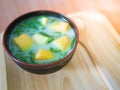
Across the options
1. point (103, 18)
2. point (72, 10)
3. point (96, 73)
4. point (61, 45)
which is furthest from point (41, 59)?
point (72, 10)

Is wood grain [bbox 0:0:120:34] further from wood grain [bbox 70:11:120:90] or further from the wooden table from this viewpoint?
the wooden table

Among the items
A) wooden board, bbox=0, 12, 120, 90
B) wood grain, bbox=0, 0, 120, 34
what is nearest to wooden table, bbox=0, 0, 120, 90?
wooden board, bbox=0, 12, 120, 90

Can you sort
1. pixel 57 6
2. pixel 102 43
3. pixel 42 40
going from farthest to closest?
pixel 57 6 → pixel 102 43 → pixel 42 40

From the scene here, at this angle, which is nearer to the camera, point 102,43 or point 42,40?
point 42,40

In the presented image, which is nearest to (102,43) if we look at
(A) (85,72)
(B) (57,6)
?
(A) (85,72)

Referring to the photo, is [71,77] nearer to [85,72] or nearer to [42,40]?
[85,72]

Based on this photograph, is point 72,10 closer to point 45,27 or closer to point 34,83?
point 45,27
